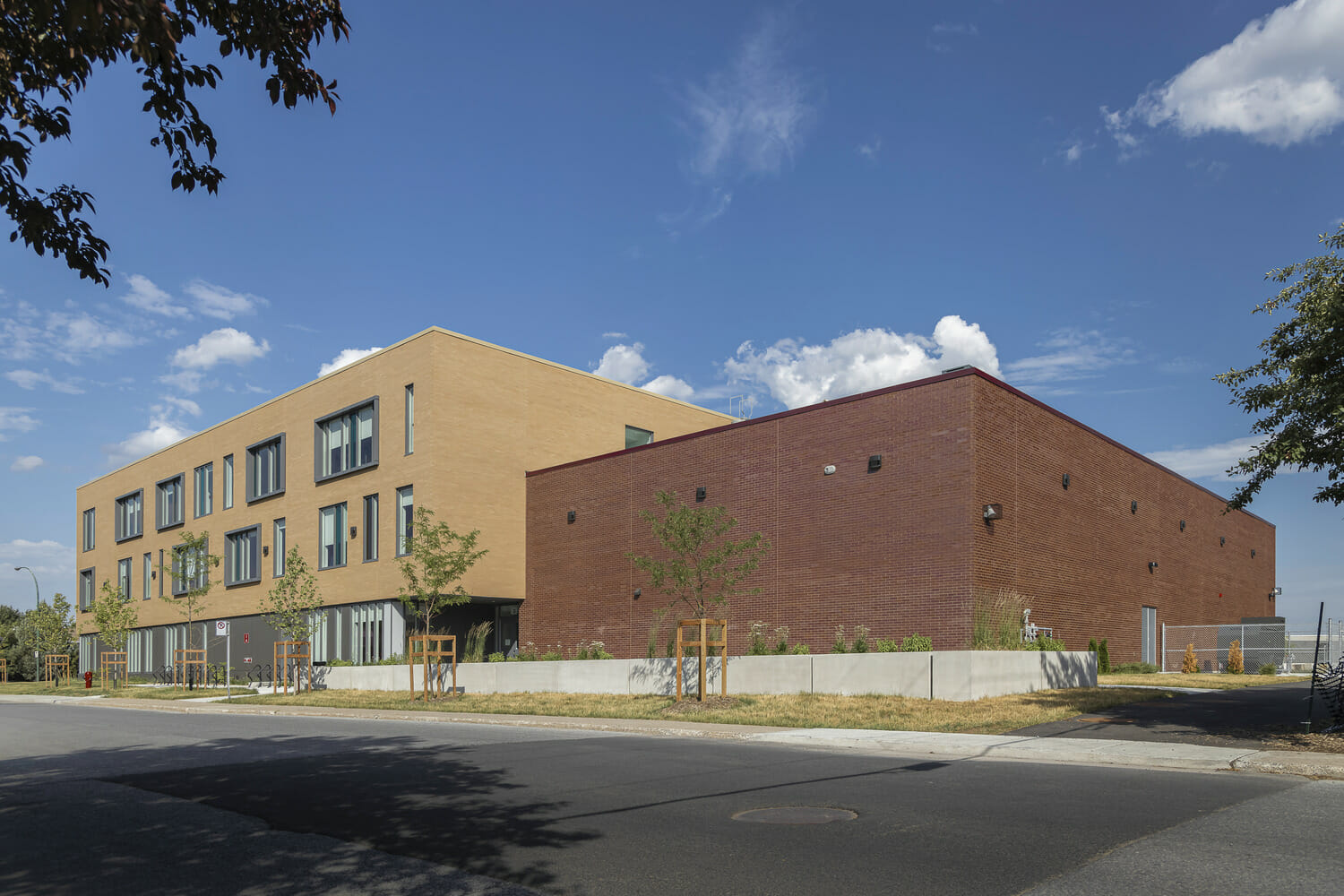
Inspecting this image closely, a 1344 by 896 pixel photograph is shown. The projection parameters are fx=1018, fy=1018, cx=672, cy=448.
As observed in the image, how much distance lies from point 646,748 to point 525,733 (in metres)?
3.77

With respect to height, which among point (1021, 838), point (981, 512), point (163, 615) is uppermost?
point (981, 512)

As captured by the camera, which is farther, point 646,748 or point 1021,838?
point 646,748

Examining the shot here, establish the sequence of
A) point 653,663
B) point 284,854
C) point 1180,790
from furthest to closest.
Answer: point 653,663
point 1180,790
point 284,854

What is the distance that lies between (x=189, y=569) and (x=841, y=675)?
40.2m

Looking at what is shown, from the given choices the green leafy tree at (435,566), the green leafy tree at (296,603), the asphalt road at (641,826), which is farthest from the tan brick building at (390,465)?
the asphalt road at (641,826)

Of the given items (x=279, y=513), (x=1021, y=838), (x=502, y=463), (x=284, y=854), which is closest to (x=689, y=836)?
(x=1021, y=838)

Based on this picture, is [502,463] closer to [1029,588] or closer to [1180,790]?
[1029,588]

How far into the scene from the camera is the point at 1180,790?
10.6 m

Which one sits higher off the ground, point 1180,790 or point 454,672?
point 1180,790

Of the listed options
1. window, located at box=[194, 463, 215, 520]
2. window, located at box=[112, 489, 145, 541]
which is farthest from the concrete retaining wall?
window, located at box=[112, 489, 145, 541]

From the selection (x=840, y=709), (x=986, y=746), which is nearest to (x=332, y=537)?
(x=840, y=709)

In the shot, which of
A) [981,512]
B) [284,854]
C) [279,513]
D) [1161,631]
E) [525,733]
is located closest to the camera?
[284,854]

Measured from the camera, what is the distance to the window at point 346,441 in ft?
134

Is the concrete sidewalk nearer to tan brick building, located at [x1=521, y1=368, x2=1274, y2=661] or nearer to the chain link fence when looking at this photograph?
tan brick building, located at [x1=521, y1=368, x2=1274, y2=661]
